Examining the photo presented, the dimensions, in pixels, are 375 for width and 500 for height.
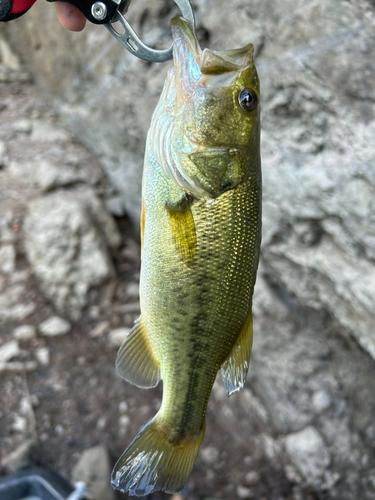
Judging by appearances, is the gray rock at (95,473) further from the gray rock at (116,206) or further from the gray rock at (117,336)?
the gray rock at (116,206)

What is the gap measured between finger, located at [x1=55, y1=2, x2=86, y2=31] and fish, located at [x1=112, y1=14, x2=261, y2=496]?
0.42m

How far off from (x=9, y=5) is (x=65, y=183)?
2007mm

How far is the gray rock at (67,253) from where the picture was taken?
2.66 m

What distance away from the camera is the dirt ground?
222 centimetres

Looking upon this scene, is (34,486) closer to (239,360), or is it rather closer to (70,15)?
(239,360)

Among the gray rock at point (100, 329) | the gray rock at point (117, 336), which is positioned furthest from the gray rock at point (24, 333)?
the gray rock at point (117, 336)

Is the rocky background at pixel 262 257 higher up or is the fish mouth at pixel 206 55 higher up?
the fish mouth at pixel 206 55

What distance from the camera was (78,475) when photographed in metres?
2.10

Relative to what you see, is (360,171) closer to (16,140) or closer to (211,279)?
(211,279)

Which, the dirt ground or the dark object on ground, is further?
the dirt ground

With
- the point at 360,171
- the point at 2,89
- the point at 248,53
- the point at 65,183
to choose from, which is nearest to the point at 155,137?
the point at 248,53

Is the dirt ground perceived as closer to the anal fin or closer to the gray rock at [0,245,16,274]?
the gray rock at [0,245,16,274]

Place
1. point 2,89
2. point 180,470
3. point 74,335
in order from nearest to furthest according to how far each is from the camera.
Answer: point 180,470 → point 74,335 → point 2,89

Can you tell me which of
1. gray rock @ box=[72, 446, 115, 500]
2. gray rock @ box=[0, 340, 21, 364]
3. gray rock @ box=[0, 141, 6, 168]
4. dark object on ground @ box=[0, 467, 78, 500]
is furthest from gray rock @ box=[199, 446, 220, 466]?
gray rock @ box=[0, 141, 6, 168]
